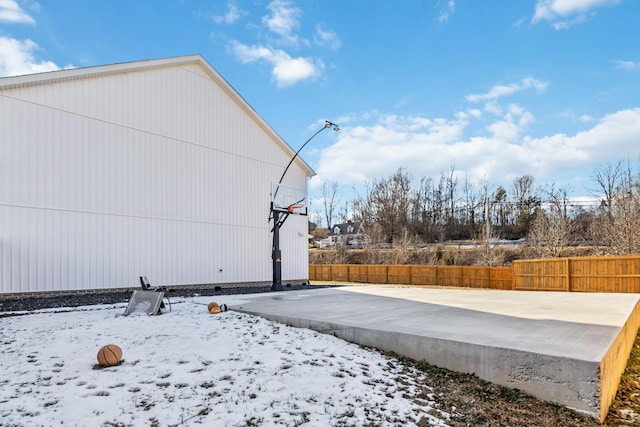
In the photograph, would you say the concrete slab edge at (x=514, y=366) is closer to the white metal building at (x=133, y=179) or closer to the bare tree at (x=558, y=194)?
the white metal building at (x=133, y=179)

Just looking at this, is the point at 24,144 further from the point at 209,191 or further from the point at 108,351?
the point at 108,351

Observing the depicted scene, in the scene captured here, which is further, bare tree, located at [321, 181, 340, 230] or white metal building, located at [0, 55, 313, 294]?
bare tree, located at [321, 181, 340, 230]

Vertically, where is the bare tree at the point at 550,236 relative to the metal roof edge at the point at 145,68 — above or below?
below

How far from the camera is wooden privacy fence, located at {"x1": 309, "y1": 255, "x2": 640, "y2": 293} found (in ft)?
42.9

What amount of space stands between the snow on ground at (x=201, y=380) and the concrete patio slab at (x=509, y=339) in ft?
1.11

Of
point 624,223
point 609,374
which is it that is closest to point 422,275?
point 624,223

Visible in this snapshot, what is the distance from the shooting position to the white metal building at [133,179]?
29.6ft

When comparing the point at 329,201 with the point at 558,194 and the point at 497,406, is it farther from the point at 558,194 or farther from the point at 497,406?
the point at 497,406

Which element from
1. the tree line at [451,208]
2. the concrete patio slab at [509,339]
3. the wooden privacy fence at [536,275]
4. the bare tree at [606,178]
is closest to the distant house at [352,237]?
the tree line at [451,208]

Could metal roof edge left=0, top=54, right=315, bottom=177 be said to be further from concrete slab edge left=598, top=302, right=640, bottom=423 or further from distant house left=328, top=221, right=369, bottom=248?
distant house left=328, top=221, right=369, bottom=248

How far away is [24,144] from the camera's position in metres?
9.01

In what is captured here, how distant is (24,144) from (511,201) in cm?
4435

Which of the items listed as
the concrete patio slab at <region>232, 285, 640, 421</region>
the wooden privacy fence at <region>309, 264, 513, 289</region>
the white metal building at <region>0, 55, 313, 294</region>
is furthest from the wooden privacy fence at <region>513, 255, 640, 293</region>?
the white metal building at <region>0, 55, 313, 294</region>

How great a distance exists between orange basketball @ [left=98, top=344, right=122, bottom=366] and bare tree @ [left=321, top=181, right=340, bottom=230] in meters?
50.7
